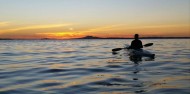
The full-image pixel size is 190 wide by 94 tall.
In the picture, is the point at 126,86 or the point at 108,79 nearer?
the point at 126,86

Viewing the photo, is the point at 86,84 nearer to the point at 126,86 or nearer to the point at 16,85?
the point at 126,86

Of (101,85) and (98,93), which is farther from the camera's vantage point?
(101,85)

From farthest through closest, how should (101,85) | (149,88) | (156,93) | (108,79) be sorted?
(108,79) → (101,85) → (149,88) → (156,93)

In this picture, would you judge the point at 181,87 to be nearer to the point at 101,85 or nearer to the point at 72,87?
the point at 101,85

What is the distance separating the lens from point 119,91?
9273 millimetres

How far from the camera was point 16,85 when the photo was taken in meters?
10.7

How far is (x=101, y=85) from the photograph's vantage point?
34.5 feet

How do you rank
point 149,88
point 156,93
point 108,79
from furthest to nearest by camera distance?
point 108,79 < point 149,88 < point 156,93

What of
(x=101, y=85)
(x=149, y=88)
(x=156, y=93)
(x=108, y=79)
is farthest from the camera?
(x=108, y=79)

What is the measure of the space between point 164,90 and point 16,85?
19.5 feet

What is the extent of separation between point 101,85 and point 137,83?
1534 millimetres

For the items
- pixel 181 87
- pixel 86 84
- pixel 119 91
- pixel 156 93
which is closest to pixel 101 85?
pixel 86 84

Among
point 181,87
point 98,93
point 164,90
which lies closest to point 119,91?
point 98,93

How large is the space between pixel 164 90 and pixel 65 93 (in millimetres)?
3561
